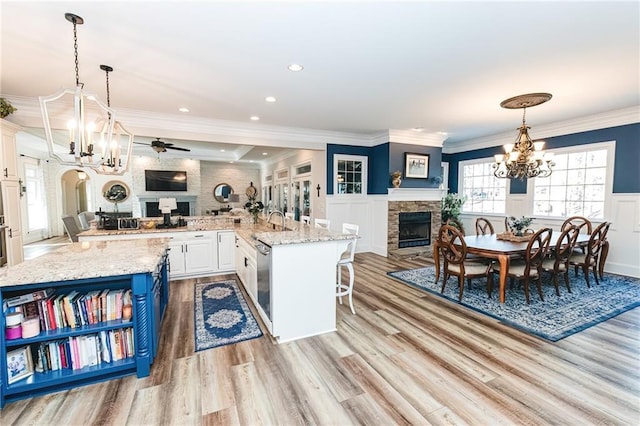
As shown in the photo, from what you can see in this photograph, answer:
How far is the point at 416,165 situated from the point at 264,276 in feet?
15.8

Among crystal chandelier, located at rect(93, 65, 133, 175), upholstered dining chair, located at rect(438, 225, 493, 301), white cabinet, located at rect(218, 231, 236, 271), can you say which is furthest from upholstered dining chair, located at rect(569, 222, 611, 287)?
crystal chandelier, located at rect(93, 65, 133, 175)

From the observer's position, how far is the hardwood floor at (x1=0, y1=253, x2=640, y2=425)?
6.01ft

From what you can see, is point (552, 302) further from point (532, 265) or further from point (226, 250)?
point (226, 250)

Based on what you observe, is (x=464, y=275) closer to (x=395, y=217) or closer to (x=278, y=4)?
(x=395, y=217)

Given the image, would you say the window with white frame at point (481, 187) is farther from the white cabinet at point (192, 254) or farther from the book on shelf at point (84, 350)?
the book on shelf at point (84, 350)

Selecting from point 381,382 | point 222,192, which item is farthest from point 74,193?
point 381,382

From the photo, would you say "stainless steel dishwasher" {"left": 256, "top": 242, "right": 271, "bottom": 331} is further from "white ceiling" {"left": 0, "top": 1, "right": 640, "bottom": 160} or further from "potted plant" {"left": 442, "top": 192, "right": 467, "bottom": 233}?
"potted plant" {"left": 442, "top": 192, "right": 467, "bottom": 233}

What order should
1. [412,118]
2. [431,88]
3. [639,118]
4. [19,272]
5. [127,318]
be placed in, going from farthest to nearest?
[412,118] < [639,118] < [431,88] < [127,318] < [19,272]

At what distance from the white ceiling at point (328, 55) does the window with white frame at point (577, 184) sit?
898 mm

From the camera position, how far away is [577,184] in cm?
544

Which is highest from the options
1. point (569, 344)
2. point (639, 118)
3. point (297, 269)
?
point (639, 118)

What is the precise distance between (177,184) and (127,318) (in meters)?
8.43

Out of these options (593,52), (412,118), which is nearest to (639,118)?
(593,52)

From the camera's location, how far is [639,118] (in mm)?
4531
